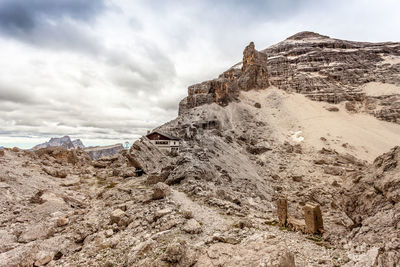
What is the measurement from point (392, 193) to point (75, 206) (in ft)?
57.5

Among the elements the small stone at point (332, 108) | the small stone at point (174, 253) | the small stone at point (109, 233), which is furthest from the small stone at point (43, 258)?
the small stone at point (332, 108)

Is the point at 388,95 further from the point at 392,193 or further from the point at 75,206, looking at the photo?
the point at 75,206

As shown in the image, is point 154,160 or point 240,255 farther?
point 154,160

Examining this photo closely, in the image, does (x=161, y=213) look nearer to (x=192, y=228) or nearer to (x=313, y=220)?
(x=192, y=228)

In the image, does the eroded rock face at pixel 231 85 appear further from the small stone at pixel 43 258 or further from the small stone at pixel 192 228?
the small stone at pixel 43 258

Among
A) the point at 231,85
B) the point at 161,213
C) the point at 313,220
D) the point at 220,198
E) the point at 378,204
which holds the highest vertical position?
the point at 231,85

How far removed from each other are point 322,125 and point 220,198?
49047 millimetres

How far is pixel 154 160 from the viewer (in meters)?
23.6

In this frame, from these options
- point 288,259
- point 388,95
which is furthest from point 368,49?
point 288,259

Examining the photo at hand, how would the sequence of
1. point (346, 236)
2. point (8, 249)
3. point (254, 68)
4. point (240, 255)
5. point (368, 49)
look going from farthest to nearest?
point (368, 49) < point (254, 68) < point (8, 249) < point (346, 236) < point (240, 255)

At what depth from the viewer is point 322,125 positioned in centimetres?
5069

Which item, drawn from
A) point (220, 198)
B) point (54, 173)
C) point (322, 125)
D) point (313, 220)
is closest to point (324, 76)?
point (322, 125)

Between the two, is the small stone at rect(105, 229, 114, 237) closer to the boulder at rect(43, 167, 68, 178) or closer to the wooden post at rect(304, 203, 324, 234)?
the wooden post at rect(304, 203, 324, 234)

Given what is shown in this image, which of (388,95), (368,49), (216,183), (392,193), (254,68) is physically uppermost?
(368,49)
